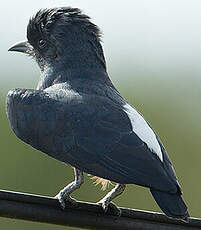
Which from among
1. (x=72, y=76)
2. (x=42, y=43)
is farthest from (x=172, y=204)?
(x=42, y=43)

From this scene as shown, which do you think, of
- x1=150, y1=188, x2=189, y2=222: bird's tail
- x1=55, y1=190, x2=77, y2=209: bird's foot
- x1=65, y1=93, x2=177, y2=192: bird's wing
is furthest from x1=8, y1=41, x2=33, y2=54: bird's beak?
x1=150, y1=188, x2=189, y2=222: bird's tail

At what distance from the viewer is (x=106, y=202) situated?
30.1ft

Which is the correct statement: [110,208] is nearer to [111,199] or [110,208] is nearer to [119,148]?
[111,199]

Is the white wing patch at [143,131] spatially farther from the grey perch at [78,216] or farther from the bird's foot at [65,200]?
the grey perch at [78,216]

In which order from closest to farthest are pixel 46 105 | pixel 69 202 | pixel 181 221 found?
pixel 181 221 → pixel 69 202 → pixel 46 105

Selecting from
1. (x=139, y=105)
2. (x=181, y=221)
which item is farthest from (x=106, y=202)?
(x=139, y=105)

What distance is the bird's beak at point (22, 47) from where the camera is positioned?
10.9 meters

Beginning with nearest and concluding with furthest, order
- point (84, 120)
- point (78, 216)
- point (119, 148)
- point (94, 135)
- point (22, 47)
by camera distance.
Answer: point (78, 216)
point (119, 148)
point (94, 135)
point (84, 120)
point (22, 47)

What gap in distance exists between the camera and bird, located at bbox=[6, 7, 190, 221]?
8.90 meters

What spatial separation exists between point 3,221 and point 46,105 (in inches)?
302

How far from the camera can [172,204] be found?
8.65 metres

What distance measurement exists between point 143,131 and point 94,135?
351mm

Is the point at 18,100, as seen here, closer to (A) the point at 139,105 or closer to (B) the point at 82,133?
(B) the point at 82,133

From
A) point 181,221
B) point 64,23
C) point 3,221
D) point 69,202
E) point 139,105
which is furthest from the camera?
point 139,105
